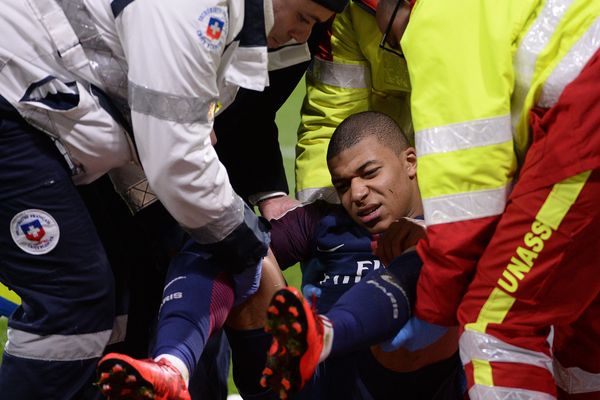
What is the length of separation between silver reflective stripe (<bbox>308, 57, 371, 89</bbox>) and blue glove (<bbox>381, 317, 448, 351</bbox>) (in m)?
0.87

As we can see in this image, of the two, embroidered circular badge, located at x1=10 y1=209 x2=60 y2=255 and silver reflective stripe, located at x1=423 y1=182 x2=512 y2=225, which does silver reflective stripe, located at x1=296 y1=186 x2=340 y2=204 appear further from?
embroidered circular badge, located at x1=10 y1=209 x2=60 y2=255

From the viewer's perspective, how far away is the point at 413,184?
274 centimetres

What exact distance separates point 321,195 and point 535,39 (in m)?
0.95

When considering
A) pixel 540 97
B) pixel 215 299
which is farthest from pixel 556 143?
pixel 215 299

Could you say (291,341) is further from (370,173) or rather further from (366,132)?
(366,132)

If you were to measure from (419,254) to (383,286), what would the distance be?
0.34ft

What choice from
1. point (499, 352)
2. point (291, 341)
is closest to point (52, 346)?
point (291, 341)

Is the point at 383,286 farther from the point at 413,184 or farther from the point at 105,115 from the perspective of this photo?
the point at 105,115

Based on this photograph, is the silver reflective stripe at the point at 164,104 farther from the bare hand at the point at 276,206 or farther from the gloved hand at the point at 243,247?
the bare hand at the point at 276,206

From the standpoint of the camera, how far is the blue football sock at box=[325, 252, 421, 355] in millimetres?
2213

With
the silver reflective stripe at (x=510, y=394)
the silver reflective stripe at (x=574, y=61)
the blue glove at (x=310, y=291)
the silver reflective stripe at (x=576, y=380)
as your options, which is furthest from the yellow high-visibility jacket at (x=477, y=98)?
the blue glove at (x=310, y=291)

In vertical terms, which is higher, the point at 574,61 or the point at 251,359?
the point at 574,61

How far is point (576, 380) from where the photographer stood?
2.35m

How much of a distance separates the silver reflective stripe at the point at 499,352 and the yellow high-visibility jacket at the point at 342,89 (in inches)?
33.6
